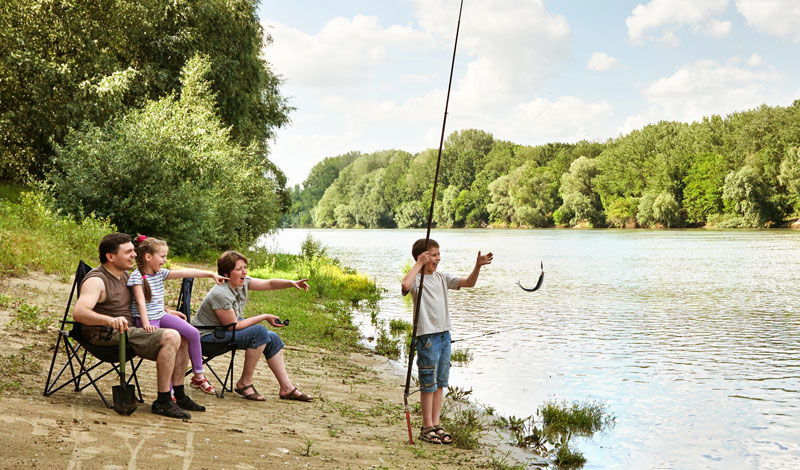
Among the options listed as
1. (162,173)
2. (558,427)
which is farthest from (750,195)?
(558,427)

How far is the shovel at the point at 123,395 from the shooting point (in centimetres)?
528

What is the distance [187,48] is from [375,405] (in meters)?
24.1

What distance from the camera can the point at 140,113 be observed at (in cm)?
2536

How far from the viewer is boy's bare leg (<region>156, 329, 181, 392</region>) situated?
5488mm

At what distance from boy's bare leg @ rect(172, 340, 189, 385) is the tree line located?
50.3 feet

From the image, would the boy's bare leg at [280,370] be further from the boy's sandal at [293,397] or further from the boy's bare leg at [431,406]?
the boy's bare leg at [431,406]

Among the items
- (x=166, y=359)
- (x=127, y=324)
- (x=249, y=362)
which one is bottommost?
(x=249, y=362)

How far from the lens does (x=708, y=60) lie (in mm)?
112250

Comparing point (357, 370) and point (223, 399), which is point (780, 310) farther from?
point (223, 399)

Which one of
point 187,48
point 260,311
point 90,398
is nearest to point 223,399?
point 90,398

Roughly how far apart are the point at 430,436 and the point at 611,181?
9147 centimetres

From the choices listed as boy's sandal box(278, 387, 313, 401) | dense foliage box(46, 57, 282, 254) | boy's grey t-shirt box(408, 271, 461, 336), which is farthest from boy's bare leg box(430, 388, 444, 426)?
dense foliage box(46, 57, 282, 254)

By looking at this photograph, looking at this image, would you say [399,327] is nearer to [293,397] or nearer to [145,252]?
[293,397]

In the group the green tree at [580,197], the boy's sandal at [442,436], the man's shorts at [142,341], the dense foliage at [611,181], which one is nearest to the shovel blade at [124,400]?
the man's shorts at [142,341]
